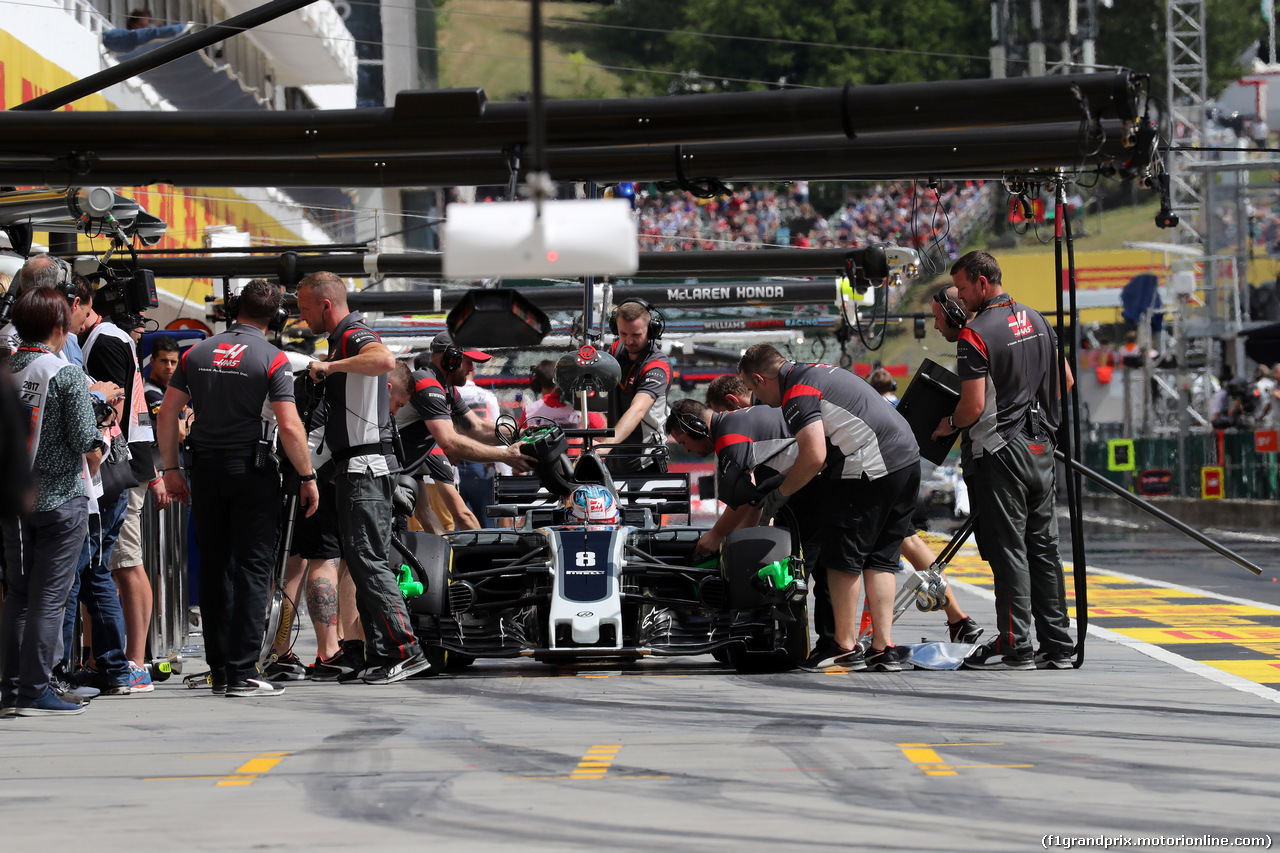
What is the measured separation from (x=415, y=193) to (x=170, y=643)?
6201 cm

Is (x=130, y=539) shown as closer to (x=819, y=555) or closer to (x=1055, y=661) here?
(x=819, y=555)

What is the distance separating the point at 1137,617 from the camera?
37.8 ft

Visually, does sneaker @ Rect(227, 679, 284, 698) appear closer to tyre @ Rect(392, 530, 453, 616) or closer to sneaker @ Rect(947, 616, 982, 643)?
tyre @ Rect(392, 530, 453, 616)

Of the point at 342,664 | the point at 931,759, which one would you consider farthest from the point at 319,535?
the point at 931,759

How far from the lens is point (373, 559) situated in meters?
8.17

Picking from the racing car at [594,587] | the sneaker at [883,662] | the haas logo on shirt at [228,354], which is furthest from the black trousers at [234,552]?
the sneaker at [883,662]

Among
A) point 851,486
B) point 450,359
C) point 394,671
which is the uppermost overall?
point 450,359

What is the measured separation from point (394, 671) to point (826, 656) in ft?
7.36

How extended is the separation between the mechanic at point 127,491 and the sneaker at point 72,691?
0.64 feet

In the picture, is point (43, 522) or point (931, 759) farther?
point (43, 522)

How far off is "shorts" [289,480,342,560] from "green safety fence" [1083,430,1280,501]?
64.4 feet

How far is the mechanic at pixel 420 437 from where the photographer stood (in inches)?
403

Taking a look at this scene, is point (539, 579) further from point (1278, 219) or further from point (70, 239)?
point (1278, 219)

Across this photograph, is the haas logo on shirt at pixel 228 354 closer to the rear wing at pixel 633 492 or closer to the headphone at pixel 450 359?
the rear wing at pixel 633 492
